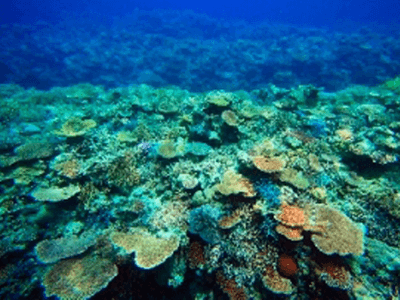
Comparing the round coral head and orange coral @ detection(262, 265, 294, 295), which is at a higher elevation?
the round coral head

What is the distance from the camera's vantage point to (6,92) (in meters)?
13.6

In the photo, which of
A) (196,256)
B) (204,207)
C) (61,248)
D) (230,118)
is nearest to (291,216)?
(204,207)

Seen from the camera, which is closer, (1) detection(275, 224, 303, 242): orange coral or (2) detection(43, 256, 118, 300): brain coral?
(2) detection(43, 256, 118, 300): brain coral

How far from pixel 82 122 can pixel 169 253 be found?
16.3ft

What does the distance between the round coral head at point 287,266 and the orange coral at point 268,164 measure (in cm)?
157

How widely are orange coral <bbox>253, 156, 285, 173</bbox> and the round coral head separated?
1.57m

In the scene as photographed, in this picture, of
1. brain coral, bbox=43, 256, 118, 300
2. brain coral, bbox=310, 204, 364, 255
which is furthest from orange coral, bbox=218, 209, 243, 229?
brain coral, bbox=43, 256, 118, 300

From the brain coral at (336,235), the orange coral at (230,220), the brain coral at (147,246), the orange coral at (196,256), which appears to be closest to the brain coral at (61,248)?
the brain coral at (147,246)

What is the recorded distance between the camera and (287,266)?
445 centimetres

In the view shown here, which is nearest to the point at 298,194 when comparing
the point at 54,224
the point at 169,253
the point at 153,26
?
the point at 169,253

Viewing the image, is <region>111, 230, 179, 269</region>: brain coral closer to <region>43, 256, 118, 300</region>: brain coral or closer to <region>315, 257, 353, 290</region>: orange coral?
<region>43, 256, 118, 300</region>: brain coral

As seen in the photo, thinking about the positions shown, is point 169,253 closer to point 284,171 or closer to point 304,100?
point 284,171

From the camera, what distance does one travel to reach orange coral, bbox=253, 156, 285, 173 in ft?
16.9

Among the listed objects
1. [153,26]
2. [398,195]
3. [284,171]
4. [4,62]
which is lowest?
[4,62]
